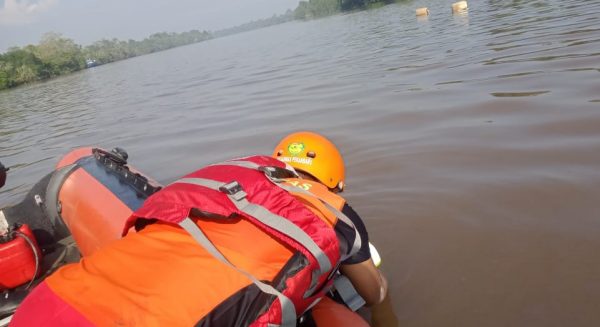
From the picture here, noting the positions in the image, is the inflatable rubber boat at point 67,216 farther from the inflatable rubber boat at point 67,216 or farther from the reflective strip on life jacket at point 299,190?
the reflective strip on life jacket at point 299,190

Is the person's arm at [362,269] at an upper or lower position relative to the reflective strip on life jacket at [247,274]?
lower

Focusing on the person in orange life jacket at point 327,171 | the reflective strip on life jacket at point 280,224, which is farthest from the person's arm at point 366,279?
the reflective strip on life jacket at point 280,224

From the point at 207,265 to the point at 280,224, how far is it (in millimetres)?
260

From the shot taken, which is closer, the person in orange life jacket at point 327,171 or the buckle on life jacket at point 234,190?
the buckle on life jacket at point 234,190

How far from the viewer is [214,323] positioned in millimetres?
1287

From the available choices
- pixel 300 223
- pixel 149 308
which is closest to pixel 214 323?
pixel 149 308

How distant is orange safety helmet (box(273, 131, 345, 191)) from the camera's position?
2312 millimetres

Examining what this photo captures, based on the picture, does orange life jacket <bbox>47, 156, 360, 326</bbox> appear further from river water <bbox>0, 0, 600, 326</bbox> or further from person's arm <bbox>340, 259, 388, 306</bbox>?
river water <bbox>0, 0, 600, 326</bbox>

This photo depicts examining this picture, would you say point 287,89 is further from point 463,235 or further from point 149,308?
point 149,308

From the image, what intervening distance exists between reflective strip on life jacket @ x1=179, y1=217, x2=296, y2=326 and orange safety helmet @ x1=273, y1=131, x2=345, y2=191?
932mm

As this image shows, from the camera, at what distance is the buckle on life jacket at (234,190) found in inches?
59.8

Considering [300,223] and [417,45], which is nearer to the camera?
[300,223]

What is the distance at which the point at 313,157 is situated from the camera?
7.60ft

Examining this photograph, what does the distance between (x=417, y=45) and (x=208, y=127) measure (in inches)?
257
